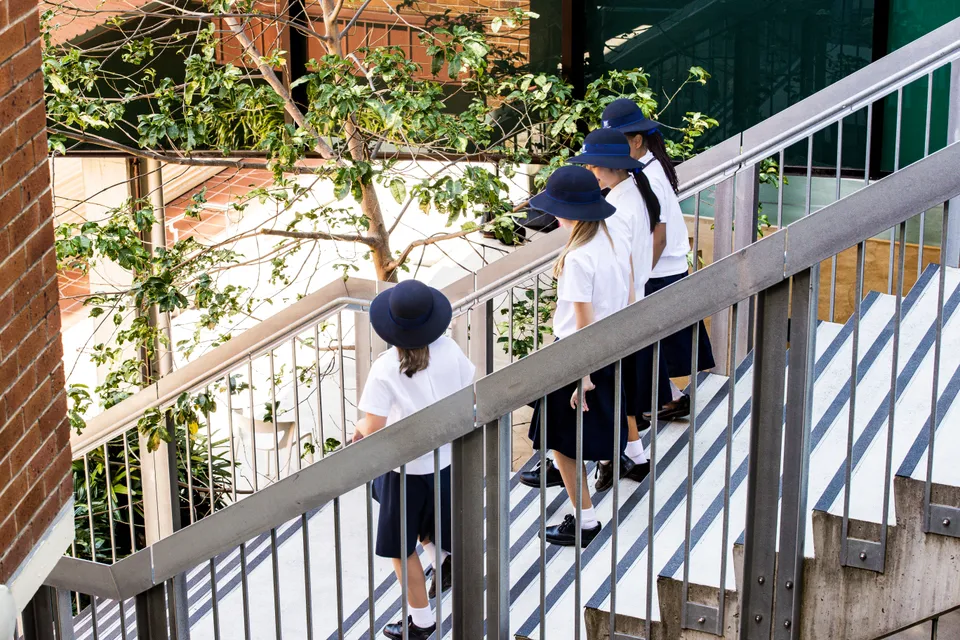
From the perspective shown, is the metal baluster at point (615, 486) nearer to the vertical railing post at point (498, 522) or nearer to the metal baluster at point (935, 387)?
the vertical railing post at point (498, 522)

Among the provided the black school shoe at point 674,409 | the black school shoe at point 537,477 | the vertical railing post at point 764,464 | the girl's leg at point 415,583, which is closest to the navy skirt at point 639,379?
the black school shoe at point 674,409

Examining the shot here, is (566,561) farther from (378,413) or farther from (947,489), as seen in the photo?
(947,489)

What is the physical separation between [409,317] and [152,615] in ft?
4.34

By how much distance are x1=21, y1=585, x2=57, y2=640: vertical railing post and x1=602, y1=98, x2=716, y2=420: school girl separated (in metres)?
2.60

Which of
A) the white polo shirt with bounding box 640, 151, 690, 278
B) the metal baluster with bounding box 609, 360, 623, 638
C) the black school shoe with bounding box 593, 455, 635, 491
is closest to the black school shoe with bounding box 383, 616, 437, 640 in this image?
the black school shoe with bounding box 593, 455, 635, 491

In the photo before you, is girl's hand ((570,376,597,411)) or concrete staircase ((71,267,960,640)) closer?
A: concrete staircase ((71,267,960,640))

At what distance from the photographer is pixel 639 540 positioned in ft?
13.6

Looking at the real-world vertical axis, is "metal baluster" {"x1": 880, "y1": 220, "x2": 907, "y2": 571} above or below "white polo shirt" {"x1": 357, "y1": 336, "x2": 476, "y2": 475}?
above

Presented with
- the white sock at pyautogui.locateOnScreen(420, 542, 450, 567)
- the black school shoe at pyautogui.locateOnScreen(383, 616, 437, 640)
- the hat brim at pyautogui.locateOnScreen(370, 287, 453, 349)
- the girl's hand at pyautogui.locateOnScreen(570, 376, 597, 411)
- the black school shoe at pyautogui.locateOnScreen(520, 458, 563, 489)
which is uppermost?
the hat brim at pyautogui.locateOnScreen(370, 287, 453, 349)

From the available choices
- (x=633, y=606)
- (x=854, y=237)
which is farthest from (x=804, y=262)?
(x=633, y=606)

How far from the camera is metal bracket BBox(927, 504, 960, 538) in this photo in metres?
3.19

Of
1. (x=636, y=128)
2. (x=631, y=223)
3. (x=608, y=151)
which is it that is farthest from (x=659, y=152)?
(x=631, y=223)

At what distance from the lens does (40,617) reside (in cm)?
381

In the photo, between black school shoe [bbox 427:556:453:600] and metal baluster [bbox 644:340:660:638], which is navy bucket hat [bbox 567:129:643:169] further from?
black school shoe [bbox 427:556:453:600]
